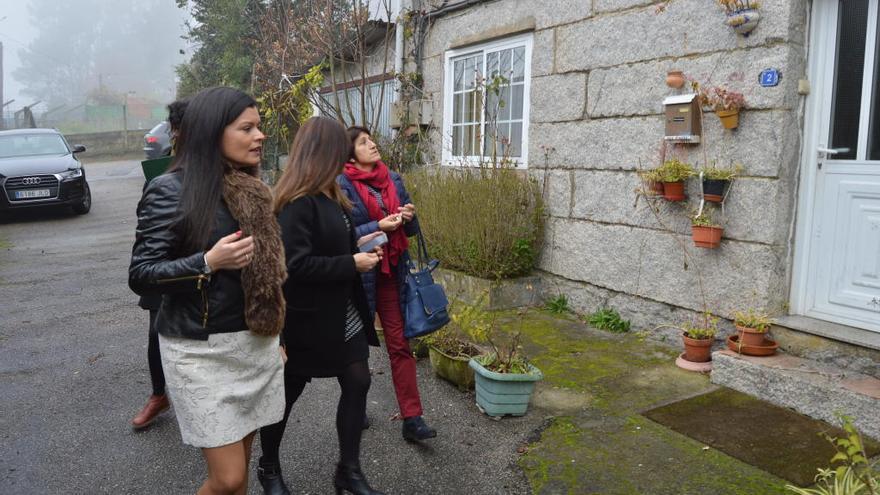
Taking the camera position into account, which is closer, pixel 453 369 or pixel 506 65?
A: pixel 453 369

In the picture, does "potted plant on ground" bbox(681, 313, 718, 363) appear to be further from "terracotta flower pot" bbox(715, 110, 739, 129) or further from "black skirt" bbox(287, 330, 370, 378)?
"black skirt" bbox(287, 330, 370, 378)

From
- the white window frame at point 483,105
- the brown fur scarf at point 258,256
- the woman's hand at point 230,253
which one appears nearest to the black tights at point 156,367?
the brown fur scarf at point 258,256

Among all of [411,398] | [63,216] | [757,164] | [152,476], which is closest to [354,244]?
[411,398]

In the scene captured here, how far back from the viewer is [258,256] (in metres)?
2.52

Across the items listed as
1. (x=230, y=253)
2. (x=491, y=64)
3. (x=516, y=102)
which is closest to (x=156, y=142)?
(x=491, y=64)

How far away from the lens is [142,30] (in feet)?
375

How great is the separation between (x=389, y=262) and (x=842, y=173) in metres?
3.04

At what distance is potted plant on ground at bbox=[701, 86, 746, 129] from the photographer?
4887 millimetres

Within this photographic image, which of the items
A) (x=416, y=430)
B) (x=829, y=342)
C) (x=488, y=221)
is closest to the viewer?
(x=416, y=430)

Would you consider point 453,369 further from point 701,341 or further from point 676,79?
point 676,79

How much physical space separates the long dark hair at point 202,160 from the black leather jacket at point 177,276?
0.03 metres

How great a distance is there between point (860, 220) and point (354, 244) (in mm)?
3272

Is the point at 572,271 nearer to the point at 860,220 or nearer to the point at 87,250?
the point at 860,220

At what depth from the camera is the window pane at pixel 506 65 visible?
7547mm
